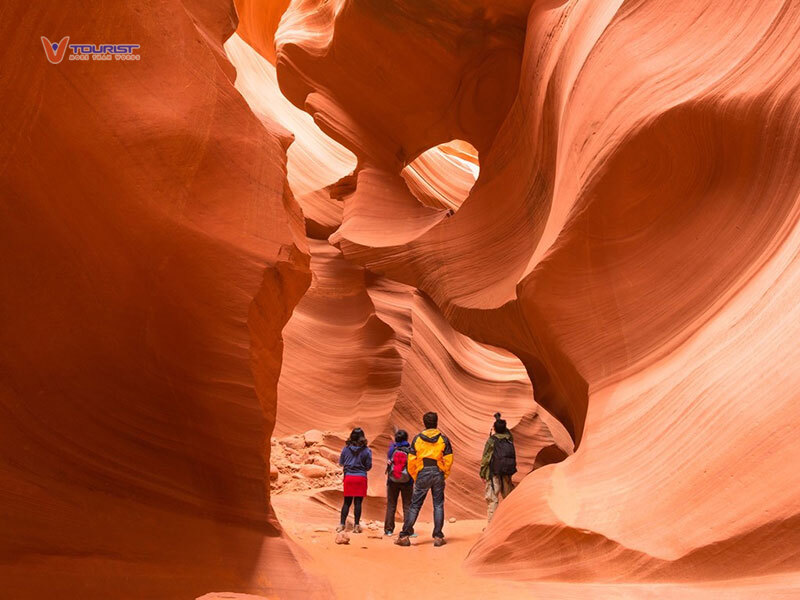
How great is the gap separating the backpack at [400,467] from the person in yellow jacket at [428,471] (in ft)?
0.80

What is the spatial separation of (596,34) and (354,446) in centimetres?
458

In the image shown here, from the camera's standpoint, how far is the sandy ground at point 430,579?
420 centimetres

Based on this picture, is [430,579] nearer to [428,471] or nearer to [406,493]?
[428,471]

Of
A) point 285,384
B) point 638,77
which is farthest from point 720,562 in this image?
point 285,384

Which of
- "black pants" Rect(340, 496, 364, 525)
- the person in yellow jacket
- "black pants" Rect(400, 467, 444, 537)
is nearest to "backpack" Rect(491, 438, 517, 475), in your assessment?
the person in yellow jacket

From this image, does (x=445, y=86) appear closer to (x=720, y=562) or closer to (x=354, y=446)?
(x=354, y=446)

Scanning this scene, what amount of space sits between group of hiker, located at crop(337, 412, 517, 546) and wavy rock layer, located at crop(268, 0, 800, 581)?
3.29 ft

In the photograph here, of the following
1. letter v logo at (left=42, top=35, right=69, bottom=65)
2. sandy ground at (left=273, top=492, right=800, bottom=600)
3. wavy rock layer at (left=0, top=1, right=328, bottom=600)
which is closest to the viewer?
sandy ground at (left=273, top=492, right=800, bottom=600)

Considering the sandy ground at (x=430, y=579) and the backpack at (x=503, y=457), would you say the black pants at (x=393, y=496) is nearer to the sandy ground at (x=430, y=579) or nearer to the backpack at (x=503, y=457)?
the sandy ground at (x=430, y=579)

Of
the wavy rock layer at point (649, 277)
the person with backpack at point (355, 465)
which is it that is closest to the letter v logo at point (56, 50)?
the wavy rock layer at point (649, 277)

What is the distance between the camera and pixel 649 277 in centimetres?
630

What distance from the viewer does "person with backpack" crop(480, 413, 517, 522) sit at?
25.4ft

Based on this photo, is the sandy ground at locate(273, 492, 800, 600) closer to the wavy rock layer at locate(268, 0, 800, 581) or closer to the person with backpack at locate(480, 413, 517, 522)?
the wavy rock layer at locate(268, 0, 800, 581)

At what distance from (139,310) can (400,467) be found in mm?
3340
